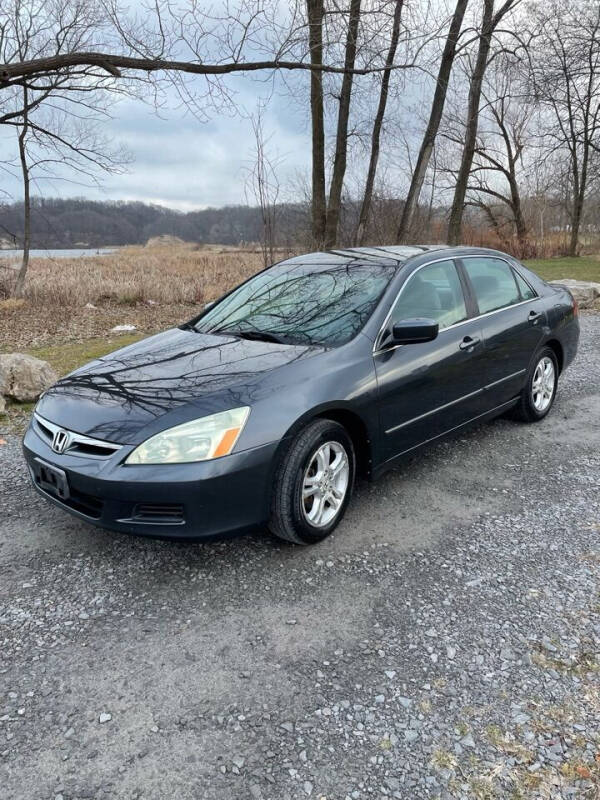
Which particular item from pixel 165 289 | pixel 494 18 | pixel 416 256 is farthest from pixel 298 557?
pixel 494 18

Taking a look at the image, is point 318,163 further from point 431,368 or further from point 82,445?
point 82,445

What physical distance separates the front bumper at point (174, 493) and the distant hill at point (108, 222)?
9591mm

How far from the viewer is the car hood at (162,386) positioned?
8.90 feet

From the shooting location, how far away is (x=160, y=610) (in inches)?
101

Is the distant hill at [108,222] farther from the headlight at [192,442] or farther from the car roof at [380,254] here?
the headlight at [192,442]

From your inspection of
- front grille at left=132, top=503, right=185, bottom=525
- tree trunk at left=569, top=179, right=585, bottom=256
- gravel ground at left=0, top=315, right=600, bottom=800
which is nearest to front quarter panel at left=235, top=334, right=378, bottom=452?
front grille at left=132, top=503, right=185, bottom=525

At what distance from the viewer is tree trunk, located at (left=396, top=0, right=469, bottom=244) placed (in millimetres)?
13492

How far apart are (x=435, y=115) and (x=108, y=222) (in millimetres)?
12149

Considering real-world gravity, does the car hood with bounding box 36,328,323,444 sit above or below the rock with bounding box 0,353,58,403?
above

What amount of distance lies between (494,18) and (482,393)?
14225mm

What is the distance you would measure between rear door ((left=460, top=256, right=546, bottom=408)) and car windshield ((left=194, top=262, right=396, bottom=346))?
0.97 metres

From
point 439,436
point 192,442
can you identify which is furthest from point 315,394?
point 439,436

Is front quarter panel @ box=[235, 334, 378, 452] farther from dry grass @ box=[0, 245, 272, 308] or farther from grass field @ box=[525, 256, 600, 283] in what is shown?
grass field @ box=[525, 256, 600, 283]

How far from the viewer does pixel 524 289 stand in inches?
189
